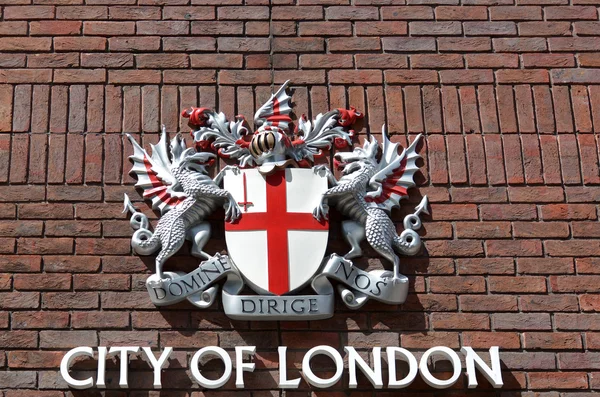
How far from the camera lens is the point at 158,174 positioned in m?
5.89

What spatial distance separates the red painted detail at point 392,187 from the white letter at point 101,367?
1.56m

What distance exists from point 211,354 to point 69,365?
2.23 ft

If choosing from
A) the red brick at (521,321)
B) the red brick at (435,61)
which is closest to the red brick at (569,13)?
the red brick at (435,61)

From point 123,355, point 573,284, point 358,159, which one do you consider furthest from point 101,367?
point 573,284

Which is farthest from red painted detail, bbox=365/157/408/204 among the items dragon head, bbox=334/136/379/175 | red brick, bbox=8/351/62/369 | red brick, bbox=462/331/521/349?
red brick, bbox=8/351/62/369

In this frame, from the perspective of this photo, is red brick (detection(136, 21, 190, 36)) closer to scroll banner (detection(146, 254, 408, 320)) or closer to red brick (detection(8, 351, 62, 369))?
scroll banner (detection(146, 254, 408, 320))

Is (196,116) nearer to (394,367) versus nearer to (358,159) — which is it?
(358,159)

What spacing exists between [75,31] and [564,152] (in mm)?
2720

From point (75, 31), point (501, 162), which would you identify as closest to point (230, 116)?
point (75, 31)

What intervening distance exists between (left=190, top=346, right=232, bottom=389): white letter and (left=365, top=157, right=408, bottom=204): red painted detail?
44.4 inches

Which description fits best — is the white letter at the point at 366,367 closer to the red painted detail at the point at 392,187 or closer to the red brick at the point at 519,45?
the red painted detail at the point at 392,187

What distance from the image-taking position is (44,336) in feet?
18.4

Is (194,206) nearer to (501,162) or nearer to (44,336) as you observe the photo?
(44,336)

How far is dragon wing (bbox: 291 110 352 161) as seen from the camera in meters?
5.98
